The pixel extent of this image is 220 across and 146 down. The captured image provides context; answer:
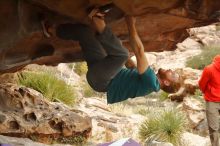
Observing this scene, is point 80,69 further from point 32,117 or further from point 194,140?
point 32,117

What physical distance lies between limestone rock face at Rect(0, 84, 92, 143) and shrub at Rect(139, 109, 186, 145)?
10.8 feet

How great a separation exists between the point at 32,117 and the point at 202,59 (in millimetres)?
15405

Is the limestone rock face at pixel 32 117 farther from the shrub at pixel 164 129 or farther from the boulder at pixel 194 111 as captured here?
the boulder at pixel 194 111

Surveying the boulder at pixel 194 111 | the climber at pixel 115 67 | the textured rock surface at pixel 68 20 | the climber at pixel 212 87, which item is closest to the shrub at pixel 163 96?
the boulder at pixel 194 111

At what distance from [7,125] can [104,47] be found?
3.31 meters

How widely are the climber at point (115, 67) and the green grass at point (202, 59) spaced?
55.7ft

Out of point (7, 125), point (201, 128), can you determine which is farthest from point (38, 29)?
point (201, 128)

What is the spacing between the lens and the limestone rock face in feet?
26.0

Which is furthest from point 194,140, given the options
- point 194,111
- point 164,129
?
point 194,111

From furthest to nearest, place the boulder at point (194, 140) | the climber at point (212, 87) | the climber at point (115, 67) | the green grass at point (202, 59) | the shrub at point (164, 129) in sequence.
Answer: the green grass at point (202, 59)
the boulder at point (194, 140)
the shrub at point (164, 129)
the climber at point (212, 87)
the climber at point (115, 67)

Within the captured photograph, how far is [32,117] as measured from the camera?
8.24m

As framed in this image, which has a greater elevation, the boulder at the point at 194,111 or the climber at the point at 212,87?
the climber at the point at 212,87

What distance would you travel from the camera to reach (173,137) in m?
12.0

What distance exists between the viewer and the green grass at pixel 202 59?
2217 centimetres
